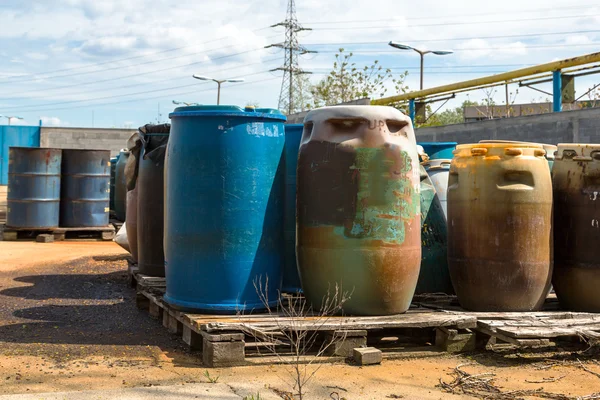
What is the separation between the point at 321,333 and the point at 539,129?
7318 mm

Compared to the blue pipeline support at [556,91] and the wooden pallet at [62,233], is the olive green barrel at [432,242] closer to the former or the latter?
the blue pipeline support at [556,91]

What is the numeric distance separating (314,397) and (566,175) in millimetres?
2945

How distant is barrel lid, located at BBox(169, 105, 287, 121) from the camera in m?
5.04

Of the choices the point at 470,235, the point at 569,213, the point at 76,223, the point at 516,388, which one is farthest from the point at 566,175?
the point at 76,223

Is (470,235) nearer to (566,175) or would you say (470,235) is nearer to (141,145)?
(566,175)

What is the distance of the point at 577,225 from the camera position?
5.66 metres

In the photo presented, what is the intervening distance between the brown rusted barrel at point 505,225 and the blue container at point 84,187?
842 cm

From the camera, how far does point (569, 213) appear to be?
5715 millimetres

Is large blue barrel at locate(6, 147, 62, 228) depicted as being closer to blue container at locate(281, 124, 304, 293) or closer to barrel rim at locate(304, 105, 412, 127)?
blue container at locate(281, 124, 304, 293)

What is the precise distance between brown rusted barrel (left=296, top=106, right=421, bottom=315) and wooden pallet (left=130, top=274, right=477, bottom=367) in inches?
9.8

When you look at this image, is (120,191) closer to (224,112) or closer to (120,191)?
(120,191)

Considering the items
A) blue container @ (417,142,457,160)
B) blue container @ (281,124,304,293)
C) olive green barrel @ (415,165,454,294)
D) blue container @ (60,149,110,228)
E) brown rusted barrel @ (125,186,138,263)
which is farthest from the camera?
blue container @ (60,149,110,228)

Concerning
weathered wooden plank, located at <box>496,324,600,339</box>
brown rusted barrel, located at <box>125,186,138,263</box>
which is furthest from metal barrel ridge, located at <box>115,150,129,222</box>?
weathered wooden plank, located at <box>496,324,600,339</box>

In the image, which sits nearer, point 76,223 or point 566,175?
point 566,175
